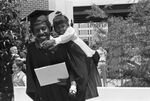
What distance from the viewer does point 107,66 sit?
1035cm

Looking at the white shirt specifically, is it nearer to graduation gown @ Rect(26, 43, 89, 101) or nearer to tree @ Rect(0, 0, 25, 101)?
graduation gown @ Rect(26, 43, 89, 101)

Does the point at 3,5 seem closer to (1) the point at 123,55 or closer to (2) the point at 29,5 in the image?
(2) the point at 29,5

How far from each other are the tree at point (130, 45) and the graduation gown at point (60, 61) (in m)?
6.74

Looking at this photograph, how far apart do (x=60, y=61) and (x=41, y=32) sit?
0.31m

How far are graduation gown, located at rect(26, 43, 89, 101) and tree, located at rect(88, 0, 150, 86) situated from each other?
6737 mm

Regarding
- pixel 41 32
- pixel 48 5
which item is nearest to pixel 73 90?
pixel 41 32

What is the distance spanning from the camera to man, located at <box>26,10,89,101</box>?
328 cm

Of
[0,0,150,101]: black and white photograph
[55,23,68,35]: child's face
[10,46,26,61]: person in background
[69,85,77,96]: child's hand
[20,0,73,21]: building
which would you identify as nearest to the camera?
[69,85,77,96]: child's hand

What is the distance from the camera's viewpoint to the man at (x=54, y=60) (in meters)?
3.28

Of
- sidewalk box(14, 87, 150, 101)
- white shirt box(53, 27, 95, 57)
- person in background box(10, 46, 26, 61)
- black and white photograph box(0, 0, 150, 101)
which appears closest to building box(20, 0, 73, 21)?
black and white photograph box(0, 0, 150, 101)

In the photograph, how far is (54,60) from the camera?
329 cm

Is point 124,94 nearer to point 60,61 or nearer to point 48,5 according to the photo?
point 48,5

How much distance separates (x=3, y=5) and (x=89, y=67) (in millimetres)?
2261

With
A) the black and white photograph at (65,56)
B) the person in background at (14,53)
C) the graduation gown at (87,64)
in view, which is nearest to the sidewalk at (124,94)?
the black and white photograph at (65,56)
